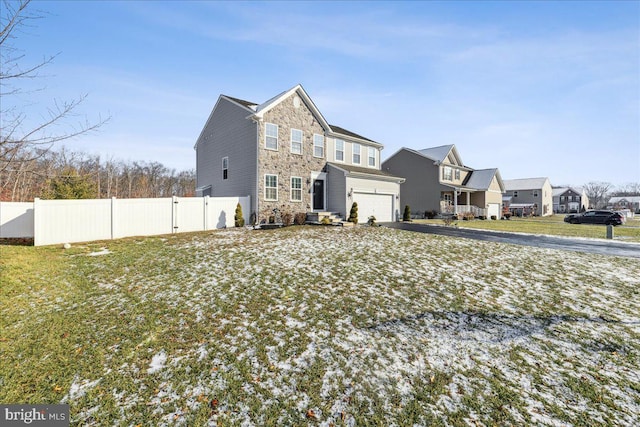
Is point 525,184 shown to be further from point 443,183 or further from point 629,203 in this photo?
point 629,203

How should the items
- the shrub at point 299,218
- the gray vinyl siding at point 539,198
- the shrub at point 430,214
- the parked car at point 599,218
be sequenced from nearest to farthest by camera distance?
the shrub at point 299,218, the parked car at point 599,218, the shrub at point 430,214, the gray vinyl siding at point 539,198

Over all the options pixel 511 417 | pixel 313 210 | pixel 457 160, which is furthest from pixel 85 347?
pixel 457 160

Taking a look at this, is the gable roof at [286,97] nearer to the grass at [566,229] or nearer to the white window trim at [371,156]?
the white window trim at [371,156]

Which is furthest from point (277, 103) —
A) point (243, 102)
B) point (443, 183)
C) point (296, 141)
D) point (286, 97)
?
point (443, 183)

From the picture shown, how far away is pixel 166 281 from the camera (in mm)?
7055

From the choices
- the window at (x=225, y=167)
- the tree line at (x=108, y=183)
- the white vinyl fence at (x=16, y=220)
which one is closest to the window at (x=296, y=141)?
the window at (x=225, y=167)

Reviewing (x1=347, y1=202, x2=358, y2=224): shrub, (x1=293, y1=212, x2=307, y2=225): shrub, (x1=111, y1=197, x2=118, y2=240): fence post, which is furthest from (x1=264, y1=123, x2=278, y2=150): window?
(x1=111, y1=197, x2=118, y2=240): fence post

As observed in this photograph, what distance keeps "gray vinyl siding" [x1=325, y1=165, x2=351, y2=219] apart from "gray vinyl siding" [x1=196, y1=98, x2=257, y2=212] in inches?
226

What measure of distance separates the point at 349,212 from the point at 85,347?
1598cm

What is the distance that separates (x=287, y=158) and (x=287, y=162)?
0.27 meters

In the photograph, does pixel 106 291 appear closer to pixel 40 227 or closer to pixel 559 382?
pixel 40 227

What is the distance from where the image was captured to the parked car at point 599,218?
1109 inches

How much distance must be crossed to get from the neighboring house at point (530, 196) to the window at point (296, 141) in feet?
143

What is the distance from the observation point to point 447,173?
32.9 meters
